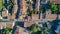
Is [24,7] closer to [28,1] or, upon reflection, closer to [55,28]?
[28,1]

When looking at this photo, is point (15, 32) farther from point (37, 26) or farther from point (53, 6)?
point (53, 6)

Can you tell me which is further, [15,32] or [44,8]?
[44,8]

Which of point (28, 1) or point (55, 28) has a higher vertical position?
point (28, 1)

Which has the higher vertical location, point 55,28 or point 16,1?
point 16,1

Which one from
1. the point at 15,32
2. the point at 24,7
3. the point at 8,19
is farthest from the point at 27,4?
the point at 15,32

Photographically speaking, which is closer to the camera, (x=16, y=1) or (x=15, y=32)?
(x=15, y=32)

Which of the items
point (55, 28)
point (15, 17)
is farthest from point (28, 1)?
point (55, 28)

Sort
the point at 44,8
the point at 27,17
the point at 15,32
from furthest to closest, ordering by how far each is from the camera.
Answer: the point at 44,8 → the point at 27,17 → the point at 15,32

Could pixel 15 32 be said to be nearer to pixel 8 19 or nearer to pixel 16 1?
pixel 8 19

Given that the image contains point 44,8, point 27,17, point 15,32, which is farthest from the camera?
point 44,8
